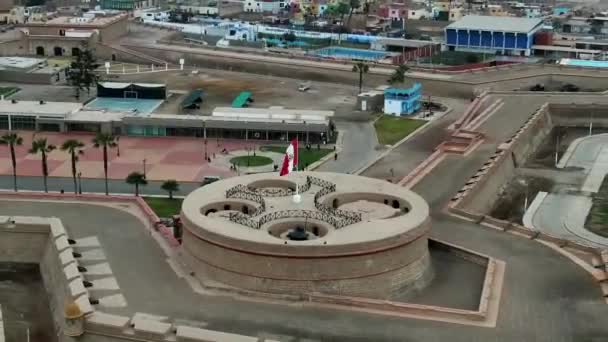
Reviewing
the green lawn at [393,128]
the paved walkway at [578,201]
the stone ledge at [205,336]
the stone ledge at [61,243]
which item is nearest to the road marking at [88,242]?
the stone ledge at [61,243]

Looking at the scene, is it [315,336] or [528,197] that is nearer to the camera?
[315,336]

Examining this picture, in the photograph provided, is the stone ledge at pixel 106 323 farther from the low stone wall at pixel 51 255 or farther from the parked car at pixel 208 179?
the parked car at pixel 208 179

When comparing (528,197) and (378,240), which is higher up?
(378,240)

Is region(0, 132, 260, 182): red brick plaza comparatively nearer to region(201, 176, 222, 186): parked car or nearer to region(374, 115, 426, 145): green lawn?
region(201, 176, 222, 186): parked car

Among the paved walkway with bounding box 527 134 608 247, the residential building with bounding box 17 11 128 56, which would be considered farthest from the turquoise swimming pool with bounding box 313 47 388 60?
the paved walkway with bounding box 527 134 608 247

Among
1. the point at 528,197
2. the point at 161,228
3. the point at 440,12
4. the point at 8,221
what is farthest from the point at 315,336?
the point at 440,12

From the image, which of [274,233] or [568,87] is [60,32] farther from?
[274,233]
